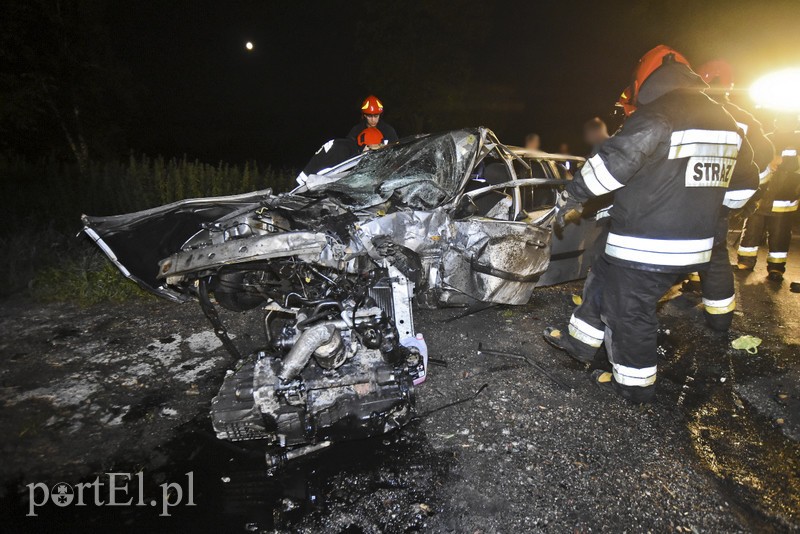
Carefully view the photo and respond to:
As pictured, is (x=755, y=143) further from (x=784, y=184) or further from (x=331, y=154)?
(x=331, y=154)

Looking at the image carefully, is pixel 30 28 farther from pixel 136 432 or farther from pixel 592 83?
pixel 592 83

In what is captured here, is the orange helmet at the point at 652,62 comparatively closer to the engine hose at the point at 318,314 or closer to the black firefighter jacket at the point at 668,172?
the black firefighter jacket at the point at 668,172

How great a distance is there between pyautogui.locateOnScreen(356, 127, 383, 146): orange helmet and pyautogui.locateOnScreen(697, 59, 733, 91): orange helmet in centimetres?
360

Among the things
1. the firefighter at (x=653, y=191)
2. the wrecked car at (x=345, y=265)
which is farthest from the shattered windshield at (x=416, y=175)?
the firefighter at (x=653, y=191)

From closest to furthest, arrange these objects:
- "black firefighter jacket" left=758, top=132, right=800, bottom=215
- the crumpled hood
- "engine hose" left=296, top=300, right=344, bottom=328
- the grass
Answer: "engine hose" left=296, top=300, right=344, bottom=328
the crumpled hood
the grass
"black firefighter jacket" left=758, top=132, right=800, bottom=215

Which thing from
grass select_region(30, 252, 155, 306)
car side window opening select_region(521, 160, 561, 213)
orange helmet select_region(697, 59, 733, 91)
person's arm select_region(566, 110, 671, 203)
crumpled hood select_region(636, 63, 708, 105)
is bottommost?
grass select_region(30, 252, 155, 306)

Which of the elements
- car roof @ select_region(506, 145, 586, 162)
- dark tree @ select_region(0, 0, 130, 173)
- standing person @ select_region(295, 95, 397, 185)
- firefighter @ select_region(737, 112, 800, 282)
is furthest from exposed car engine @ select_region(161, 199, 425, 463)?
dark tree @ select_region(0, 0, 130, 173)

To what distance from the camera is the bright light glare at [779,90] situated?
293 cm

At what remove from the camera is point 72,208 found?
6.24 metres

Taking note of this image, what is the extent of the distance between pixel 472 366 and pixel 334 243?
1444 mm

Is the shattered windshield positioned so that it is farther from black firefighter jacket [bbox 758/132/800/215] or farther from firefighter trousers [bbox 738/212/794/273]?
firefighter trousers [bbox 738/212/794/273]

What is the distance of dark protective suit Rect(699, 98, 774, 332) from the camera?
9.95 feet

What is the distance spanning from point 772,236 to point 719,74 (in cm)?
246

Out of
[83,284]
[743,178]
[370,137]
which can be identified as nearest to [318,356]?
[743,178]
